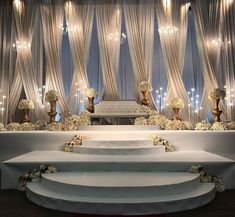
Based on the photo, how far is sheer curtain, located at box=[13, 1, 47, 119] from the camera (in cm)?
768

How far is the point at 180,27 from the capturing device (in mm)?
7816

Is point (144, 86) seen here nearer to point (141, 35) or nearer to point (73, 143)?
point (141, 35)

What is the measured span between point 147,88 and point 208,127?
74.6 inches

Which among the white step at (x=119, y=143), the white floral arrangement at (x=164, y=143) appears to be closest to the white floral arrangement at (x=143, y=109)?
the white floral arrangement at (x=164, y=143)

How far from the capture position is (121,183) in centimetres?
358

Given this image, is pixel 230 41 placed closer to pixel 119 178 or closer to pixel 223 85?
pixel 223 85

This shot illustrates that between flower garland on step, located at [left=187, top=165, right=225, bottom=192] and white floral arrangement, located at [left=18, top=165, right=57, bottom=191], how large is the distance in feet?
6.83

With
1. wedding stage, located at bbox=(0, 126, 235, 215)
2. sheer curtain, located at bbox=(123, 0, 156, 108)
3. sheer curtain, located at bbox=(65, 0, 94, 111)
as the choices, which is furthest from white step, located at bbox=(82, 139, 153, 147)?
sheer curtain, located at bbox=(123, 0, 156, 108)

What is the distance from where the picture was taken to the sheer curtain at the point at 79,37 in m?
7.72

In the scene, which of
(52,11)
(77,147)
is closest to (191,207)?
(77,147)

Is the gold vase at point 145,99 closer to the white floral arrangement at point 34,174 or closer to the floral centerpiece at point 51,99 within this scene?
the floral centerpiece at point 51,99

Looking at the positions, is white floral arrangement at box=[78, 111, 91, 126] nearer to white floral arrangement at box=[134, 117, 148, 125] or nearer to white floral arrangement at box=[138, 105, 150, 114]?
white floral arrangement at box=[134, 117, 148, 125]

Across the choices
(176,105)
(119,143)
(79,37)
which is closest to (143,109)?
(176,105)

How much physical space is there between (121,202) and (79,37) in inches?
220
